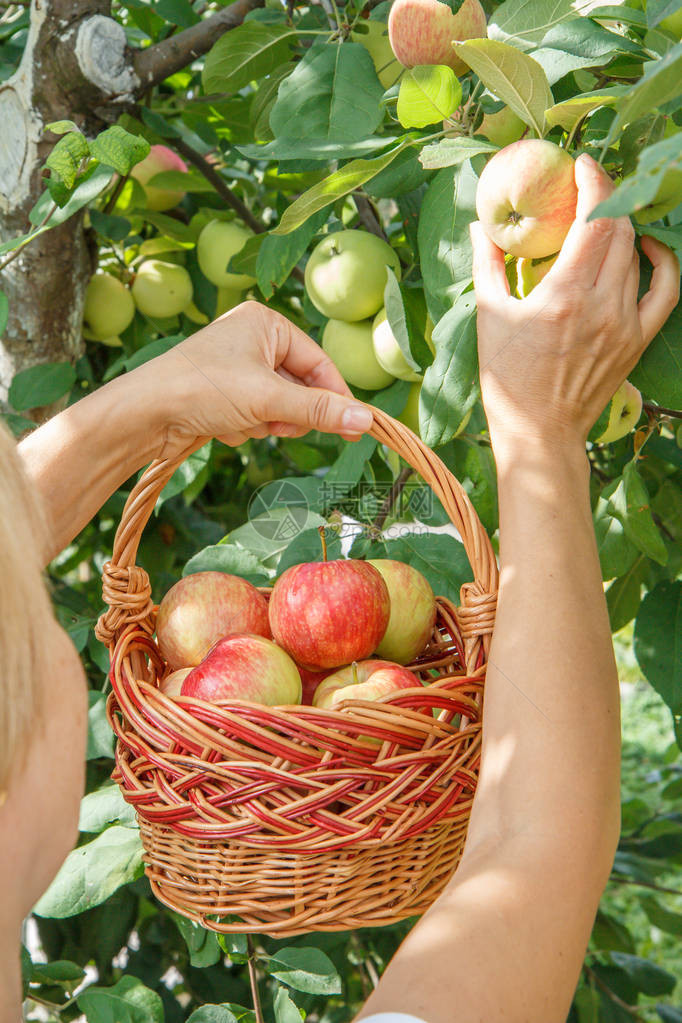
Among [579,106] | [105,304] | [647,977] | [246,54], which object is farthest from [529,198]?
[647,977]

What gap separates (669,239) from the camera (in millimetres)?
713

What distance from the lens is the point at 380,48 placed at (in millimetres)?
1112

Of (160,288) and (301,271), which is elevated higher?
(160,288)

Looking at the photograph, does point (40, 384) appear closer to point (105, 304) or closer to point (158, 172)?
point (105, 304)

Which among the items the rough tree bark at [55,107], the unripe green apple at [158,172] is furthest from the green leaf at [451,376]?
the unripe green apple at [158,172]

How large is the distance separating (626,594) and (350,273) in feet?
2.07

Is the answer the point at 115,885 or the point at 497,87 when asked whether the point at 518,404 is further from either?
the point at 115,885

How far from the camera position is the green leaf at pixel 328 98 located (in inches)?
38.1

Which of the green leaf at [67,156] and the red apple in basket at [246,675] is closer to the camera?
the red apple in basket at [246,675]

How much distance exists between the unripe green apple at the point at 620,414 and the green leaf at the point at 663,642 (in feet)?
0.94

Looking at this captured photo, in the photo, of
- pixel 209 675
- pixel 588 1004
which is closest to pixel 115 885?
pixel 209 675

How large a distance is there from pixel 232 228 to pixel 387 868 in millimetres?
990

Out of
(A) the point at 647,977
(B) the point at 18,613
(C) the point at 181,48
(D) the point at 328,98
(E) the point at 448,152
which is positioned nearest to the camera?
(B) the point at 18,613

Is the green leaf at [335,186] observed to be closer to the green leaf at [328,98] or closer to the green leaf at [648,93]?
the green leaf at [328,98]
